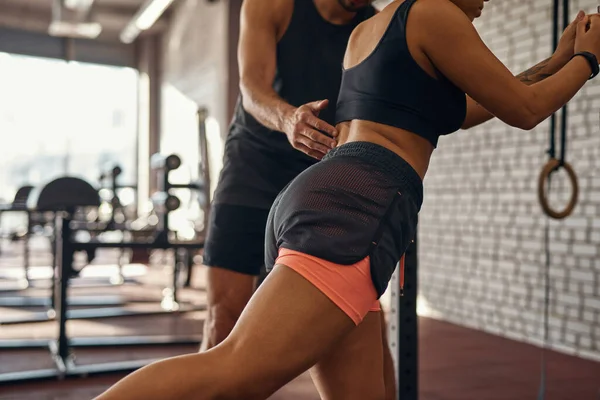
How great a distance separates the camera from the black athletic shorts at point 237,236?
191 cm

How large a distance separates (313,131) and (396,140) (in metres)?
0.18

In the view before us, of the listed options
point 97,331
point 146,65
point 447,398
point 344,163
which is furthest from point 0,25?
point 344,163

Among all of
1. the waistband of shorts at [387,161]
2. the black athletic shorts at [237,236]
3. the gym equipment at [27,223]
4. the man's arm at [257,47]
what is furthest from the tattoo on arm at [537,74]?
the gym equipment at [27,223]

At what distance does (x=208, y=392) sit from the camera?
40.1 inches

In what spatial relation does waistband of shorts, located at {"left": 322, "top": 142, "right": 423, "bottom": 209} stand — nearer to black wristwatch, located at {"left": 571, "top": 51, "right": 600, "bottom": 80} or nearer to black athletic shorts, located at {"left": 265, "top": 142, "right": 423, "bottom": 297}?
black athletic shorts, located at {"left": 265, "top": 142, "right": 423, "bottom": 297}

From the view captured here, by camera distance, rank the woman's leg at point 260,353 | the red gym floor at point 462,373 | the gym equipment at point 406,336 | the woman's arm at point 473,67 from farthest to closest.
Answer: the red gym floor at point 462,373
the gym equipment at point 406,336
the woman's arm at point 473,67
the woman's leg at point 260,353

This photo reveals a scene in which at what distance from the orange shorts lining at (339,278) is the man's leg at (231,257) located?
2.65 ft

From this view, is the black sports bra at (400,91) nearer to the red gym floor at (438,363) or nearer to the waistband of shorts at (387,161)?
the waistband of shorts at (387,161)

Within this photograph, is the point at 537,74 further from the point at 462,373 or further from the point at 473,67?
the point at 462,373

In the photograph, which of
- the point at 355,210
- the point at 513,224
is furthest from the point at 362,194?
the point at 513,224

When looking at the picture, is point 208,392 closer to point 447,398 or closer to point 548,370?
point 447,398

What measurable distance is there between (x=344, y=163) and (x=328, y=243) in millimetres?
157

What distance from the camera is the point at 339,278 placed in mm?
1080

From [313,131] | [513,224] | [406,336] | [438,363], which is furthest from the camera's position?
[513,224]
